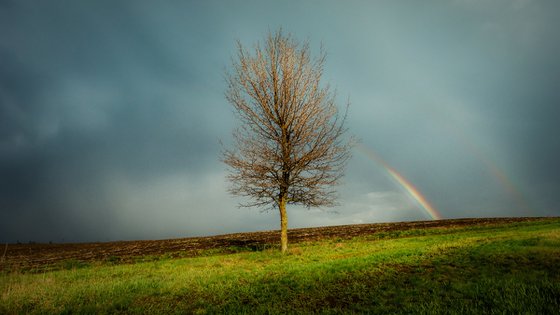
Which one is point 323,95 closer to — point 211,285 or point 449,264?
point 449,264

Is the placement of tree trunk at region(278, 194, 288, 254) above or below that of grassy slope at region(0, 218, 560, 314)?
above

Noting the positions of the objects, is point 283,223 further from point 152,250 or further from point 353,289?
point 152,250

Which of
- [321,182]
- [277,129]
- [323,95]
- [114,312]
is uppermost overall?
[323,95]

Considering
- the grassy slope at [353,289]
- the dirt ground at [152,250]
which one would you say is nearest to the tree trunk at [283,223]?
the dirt ground at [152,250]

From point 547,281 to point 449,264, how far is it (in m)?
3.07

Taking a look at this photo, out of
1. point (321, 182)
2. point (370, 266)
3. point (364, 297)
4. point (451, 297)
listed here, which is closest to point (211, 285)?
point (364, 297)

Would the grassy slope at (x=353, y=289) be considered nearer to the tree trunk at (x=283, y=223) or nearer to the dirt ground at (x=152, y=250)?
the tree trunk at (x=283, y=223)

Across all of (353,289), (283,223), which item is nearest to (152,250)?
(283,223)

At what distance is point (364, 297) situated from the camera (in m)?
7.15

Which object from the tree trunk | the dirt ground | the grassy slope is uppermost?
the tree trunk

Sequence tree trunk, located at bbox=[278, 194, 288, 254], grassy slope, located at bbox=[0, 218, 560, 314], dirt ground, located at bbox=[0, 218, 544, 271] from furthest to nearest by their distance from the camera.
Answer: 1. dirt ground, located at bbox=[0, 218, 544, 271]
2. tree trunk, located at bbox=[278, 194, 288, 254]
3. grassy slope, located at bbox=[0, 218, 560, 314]

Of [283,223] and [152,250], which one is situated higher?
[283,223]

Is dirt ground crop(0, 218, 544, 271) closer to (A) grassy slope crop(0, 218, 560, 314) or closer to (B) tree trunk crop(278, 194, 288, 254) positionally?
(B) tree trunk crop(278, 194, 288, 254)

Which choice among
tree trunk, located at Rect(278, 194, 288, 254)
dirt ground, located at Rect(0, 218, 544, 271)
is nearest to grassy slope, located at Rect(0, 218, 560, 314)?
tree trunk, located at Rect(278, 194, 288, 254)
